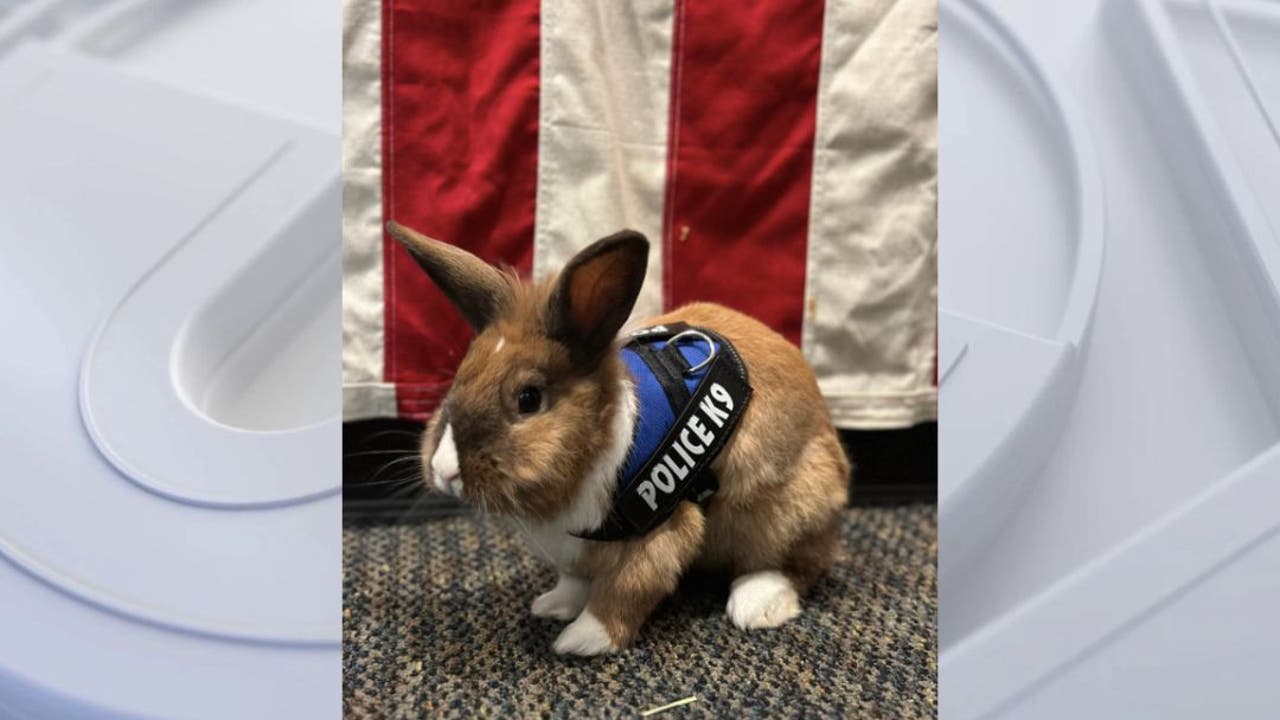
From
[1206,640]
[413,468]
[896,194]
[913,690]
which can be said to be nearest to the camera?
[1206,640]

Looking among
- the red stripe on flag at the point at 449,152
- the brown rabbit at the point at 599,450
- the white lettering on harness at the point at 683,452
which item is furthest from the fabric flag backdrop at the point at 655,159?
the white lettering on harness at the point at 683,452

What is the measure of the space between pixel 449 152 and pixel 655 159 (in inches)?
11.2

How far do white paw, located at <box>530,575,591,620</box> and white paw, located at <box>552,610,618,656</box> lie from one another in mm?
62

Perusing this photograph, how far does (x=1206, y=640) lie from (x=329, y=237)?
848 mm

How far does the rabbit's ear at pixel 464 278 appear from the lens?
0.94 m

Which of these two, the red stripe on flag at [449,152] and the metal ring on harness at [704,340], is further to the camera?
the red stripe on flag at [449,152]

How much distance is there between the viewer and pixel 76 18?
807mm

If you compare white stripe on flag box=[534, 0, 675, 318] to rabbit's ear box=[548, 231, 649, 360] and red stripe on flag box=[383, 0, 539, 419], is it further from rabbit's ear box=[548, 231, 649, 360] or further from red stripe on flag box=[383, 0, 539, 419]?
rabbit's ear box=[548, 231, 649, 360]

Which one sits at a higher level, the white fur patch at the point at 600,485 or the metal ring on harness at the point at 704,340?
the metal ring on harness at the point at 704,340

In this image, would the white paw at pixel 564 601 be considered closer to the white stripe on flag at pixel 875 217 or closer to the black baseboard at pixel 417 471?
the black baseboard at pixel 417 471

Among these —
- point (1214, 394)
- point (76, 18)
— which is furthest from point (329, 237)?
point (1214, 394)

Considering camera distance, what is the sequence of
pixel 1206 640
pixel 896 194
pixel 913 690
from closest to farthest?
pixel 1206 640
pixel 913 690
pixel 896 194

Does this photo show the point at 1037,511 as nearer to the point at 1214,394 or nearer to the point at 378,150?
the point at 1214,394

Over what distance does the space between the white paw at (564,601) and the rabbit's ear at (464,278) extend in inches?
12.7
